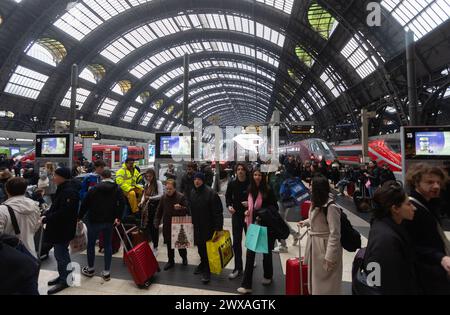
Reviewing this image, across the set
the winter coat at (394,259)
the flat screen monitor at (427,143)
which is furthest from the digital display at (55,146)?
the flat screen monitor at (427,143)

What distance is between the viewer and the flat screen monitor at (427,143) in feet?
18.7

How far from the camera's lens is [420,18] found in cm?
1202

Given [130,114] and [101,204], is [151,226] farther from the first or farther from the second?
[130,114]

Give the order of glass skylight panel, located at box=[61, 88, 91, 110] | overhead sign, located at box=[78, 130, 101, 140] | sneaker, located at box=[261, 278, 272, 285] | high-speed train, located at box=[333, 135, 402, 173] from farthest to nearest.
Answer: glass skylight panel, located at box=[61, 88, 91, 110]
overhead sign, located at box=[78, 130, 101, 140]
high-speed train, located at box=[333, 135, 402, 173]
sneaker, located at box=[261, 278, 272, 285]

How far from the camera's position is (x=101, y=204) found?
3.46 m

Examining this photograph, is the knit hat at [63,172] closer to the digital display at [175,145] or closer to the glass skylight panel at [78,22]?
the digital display at [175,145]

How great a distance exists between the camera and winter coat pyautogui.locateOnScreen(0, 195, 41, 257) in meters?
2.57

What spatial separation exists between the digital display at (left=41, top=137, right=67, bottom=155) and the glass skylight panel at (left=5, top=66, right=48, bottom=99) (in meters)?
20.3

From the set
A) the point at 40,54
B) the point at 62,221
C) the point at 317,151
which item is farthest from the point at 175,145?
the point at 40,54

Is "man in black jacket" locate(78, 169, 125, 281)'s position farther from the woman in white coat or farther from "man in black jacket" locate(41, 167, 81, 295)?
the woman in white coat

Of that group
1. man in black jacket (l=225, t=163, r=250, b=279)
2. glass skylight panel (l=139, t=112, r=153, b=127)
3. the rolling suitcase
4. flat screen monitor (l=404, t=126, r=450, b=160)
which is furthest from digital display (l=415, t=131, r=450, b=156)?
glass skylight panel (l=139, t=112, r=153, b=127)

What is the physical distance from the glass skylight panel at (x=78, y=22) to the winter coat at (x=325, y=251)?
27564 millimetres
